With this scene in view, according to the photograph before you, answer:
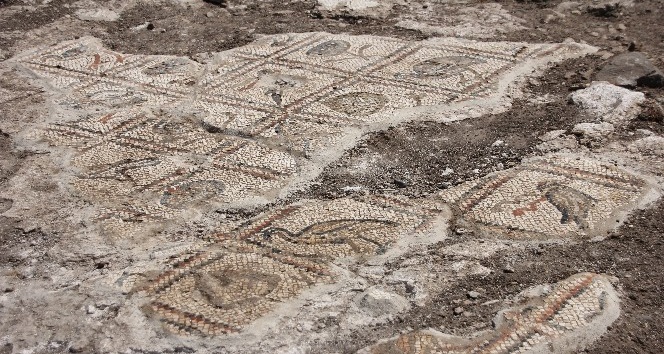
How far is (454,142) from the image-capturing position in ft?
14.9

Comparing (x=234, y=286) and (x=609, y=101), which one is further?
(x=609, y=101)

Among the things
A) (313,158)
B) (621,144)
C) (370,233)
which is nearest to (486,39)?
(621,144)

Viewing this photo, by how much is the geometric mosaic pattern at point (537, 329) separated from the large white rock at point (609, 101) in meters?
1.94

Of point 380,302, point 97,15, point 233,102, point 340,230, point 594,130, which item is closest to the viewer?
point 380,302

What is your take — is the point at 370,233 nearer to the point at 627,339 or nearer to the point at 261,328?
the point at 261,328

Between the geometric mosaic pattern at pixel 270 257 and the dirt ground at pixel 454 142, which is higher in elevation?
the dirt ground at pixel 454 142

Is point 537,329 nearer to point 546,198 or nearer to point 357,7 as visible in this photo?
point 546,198

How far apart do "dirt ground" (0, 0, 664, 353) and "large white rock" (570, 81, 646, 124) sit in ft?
0.27

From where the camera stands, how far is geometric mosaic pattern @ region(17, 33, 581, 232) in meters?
4.16

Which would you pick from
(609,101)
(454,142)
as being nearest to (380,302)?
(454,142)

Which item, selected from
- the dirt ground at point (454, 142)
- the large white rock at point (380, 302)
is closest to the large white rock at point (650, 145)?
the dirt ground at point (454, 142)

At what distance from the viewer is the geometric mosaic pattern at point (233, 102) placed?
164 inches

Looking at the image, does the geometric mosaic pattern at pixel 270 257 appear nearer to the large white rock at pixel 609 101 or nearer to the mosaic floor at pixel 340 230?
the mosaic floor at pixel 340 230

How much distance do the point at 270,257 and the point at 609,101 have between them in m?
2.80
